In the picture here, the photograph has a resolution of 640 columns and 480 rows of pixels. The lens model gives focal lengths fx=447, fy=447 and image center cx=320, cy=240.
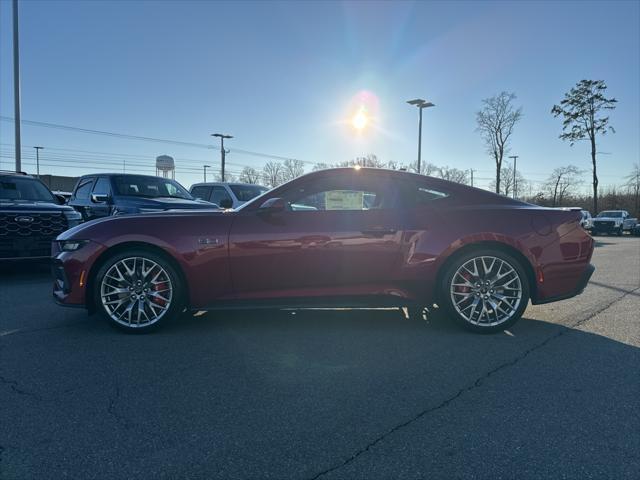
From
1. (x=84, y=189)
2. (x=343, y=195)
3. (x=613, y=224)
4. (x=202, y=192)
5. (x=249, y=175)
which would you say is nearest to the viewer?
(x=343, y=195)

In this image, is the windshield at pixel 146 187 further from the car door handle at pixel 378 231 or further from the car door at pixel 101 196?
the car door handle at pixel 378 231

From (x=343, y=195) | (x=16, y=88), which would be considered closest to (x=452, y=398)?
(x=343, y=195)

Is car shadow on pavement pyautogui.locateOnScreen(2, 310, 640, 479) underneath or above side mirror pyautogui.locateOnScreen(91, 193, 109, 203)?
underneath

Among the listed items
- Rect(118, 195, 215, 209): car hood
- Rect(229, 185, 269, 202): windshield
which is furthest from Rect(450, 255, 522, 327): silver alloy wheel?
Rect(229, 185, 269, 202): windshield

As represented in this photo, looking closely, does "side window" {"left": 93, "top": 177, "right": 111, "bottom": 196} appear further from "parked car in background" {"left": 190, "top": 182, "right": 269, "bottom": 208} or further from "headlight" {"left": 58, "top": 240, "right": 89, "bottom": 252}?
"headlight" {"left": 58, "top": 240, "right": 89, "bottom": 252}

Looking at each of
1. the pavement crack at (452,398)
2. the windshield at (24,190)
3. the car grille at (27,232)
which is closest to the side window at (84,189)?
the windshield at (24,190)

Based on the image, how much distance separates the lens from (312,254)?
13.2ft

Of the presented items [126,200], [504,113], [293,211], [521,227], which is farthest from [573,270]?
[504,113]

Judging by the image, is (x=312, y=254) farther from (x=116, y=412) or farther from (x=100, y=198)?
(x=100, y=198)

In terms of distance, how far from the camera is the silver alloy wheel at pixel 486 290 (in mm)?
4117

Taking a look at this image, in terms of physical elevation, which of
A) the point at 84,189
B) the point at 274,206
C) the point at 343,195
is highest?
the point at 84,189

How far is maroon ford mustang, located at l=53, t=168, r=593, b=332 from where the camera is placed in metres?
4.05

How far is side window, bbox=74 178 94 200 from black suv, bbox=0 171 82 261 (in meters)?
2.69

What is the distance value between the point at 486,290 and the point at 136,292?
10.6 feet
